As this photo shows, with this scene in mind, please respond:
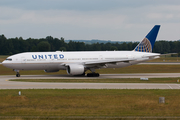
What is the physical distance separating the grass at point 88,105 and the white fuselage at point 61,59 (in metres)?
18.5

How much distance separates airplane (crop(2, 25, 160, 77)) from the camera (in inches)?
1580

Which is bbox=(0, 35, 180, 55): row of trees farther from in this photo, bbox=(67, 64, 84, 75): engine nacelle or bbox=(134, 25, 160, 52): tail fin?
bbox=(67, 64, 84, 75): engine nacelle

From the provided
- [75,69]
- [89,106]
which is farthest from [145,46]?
[89,106]

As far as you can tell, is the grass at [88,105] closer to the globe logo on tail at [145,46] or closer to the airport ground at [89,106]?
the airport ground at [89,106]

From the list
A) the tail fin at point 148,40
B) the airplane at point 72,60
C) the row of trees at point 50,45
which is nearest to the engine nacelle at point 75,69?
the airplane at point 72,60

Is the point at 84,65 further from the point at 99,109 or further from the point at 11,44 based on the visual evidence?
the point at 11,44

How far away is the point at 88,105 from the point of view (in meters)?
18.0

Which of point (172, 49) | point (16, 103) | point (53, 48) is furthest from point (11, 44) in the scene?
point (16, 103)

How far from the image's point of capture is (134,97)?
20.8 metres

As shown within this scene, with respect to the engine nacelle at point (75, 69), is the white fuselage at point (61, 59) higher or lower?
higher

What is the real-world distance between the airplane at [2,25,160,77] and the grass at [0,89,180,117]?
1833 cm

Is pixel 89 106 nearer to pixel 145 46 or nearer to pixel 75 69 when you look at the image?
pixel 75 69

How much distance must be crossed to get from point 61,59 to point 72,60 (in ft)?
5.85

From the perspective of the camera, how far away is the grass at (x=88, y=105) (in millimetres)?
15695
